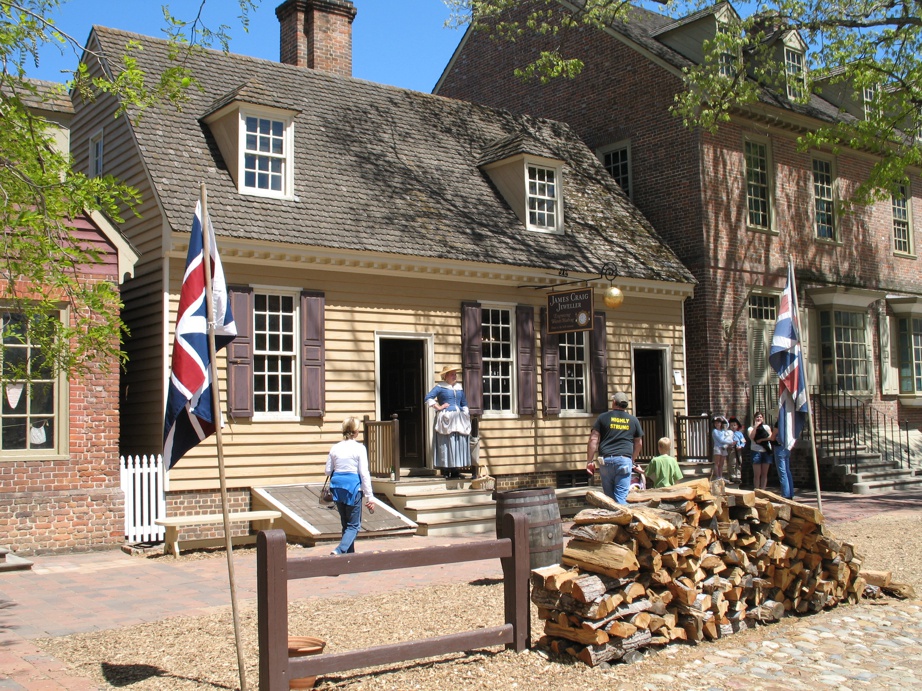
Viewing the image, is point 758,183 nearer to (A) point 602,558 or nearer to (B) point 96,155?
(B) point 96,155

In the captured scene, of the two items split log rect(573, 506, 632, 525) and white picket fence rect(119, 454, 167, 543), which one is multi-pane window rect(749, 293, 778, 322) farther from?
split log rect(573, 506, 632, 525)

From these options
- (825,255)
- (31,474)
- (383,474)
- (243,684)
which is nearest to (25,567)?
(31,474)

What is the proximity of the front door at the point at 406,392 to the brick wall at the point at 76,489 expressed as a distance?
4.97 metres

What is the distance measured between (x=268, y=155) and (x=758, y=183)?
37.5ft

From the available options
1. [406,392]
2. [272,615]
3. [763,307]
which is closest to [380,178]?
[406,392]

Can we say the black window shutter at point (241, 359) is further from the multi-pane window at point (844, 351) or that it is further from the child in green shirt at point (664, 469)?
the multi-pane window at point (844, 351)

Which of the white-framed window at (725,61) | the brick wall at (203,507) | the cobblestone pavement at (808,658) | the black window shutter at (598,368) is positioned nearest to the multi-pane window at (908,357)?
the white-framed window at (725,61)

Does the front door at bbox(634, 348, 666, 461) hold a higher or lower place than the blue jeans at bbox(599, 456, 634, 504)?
higher

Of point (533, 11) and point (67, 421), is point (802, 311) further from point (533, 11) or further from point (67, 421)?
point (67, 421)

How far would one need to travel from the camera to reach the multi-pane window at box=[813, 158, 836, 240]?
22.0m

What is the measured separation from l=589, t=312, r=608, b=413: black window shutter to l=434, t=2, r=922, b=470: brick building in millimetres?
2727

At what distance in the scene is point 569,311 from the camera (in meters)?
16.1

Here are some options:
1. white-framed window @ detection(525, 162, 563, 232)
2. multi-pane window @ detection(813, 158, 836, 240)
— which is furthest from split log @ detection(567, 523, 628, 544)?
multi-pane window @ detection(813, 158, 836, 240)

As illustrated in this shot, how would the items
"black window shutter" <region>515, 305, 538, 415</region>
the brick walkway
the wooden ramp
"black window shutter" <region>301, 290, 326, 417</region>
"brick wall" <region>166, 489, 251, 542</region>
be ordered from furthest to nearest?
"black window shutter" <region>515, 305, 538, 415</region>, "black window shutter" <region>301, 290, 326, 417</region>, "brick wall" <region>166, 489, 251, 542</region>, the wooden ramp, the brick walkway
